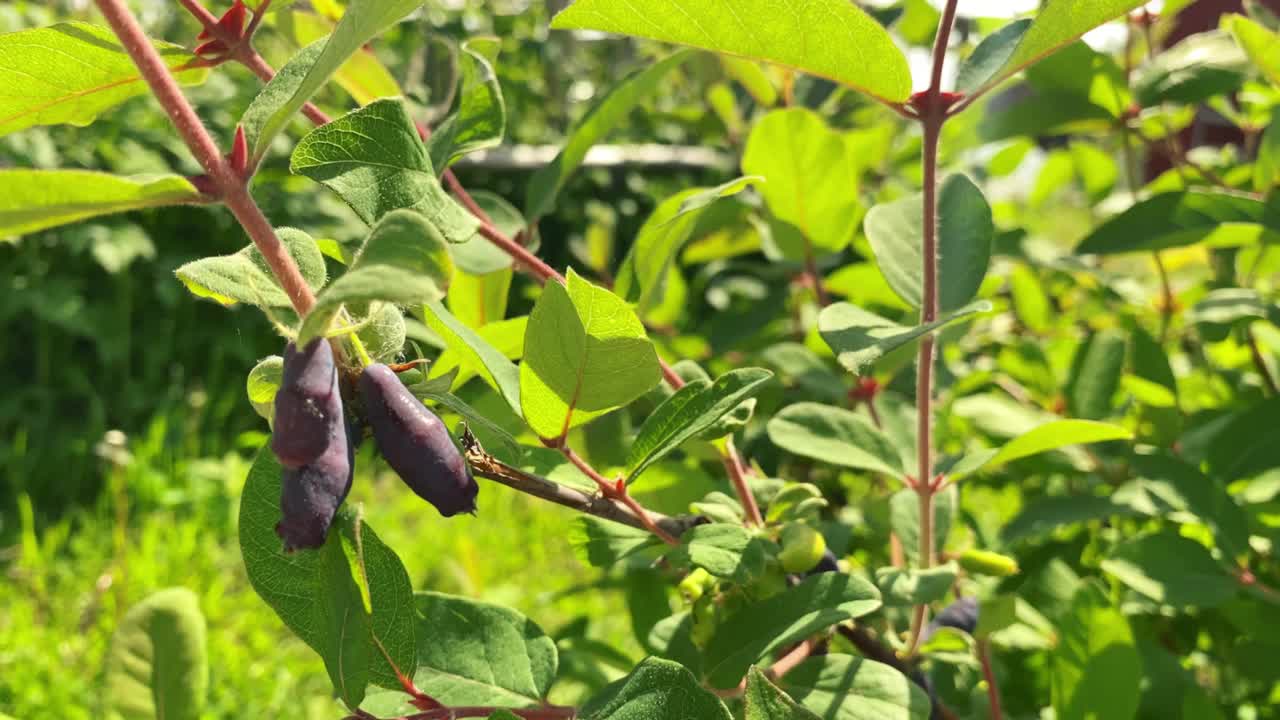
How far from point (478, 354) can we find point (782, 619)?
24 cm

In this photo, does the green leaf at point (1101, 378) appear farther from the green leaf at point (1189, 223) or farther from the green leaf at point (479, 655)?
the green leaf at point (479, 655)

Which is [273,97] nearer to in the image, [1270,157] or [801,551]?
[801,551]

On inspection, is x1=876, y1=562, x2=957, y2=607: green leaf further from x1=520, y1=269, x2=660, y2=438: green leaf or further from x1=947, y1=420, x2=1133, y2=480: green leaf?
x1=520, y1=269, x2=660, y2=438: green leaf

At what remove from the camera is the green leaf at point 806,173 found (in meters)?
0.88

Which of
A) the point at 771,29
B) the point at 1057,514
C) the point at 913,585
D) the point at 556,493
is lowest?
the point at 1057,514

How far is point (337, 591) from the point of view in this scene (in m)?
0.47

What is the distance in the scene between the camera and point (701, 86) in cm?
179

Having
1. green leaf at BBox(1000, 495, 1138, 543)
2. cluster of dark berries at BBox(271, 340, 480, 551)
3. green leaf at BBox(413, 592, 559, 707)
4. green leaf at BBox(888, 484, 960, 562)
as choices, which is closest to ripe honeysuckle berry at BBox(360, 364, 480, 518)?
cluster of dark berries at BBox(271, 340, 480, 551)

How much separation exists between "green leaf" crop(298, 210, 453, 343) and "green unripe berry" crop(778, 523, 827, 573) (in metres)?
0.32

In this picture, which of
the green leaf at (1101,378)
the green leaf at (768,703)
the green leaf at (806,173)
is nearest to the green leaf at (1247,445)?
the green leaf at (1101,378)

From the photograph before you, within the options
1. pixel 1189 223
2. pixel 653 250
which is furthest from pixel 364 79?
pixel 1189 223

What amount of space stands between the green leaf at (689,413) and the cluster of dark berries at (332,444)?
14cm

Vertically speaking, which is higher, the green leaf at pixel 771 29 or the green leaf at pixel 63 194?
the green leaf at pixel 771 29

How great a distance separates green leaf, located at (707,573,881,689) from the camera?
1.80 ft
